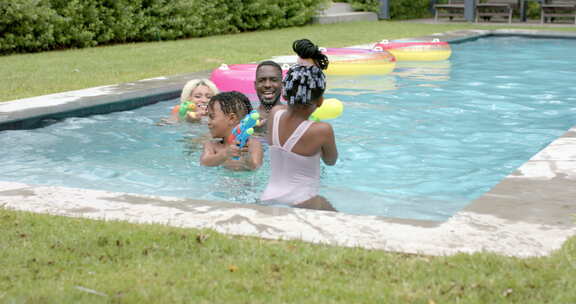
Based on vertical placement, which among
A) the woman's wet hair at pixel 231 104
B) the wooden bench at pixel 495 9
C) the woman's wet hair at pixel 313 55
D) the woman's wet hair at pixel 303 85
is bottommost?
the wooden bench at pixel 495 9

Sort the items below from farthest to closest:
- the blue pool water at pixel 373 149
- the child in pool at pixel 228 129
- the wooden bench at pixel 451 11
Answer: the wooden bench at pixel 451 11 → the blue pool water at pixel 373 149 → the child in pool at pixel 228 129

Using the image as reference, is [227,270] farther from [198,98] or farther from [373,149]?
[373,149]

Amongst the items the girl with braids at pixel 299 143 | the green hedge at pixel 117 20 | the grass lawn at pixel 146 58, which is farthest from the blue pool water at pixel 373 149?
the green hedge at pixel 117 20

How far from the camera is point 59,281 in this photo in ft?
11.3

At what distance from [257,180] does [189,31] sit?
13.7 meters

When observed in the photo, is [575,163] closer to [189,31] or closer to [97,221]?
[97,221]

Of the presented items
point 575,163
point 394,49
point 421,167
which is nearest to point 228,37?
point 394,49

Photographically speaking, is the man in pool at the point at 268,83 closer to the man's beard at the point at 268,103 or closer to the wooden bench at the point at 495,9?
the man's beard at the point at 268,103

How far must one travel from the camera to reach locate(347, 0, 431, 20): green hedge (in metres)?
28.3

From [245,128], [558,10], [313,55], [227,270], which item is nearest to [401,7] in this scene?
[558,10]

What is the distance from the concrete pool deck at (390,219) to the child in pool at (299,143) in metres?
0.60

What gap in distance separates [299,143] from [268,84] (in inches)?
86.8

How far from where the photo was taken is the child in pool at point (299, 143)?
474 cm

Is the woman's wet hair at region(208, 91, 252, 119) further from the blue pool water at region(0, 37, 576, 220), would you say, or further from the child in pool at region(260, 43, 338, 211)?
the child in pool at region(260, 43, 338, 211)
